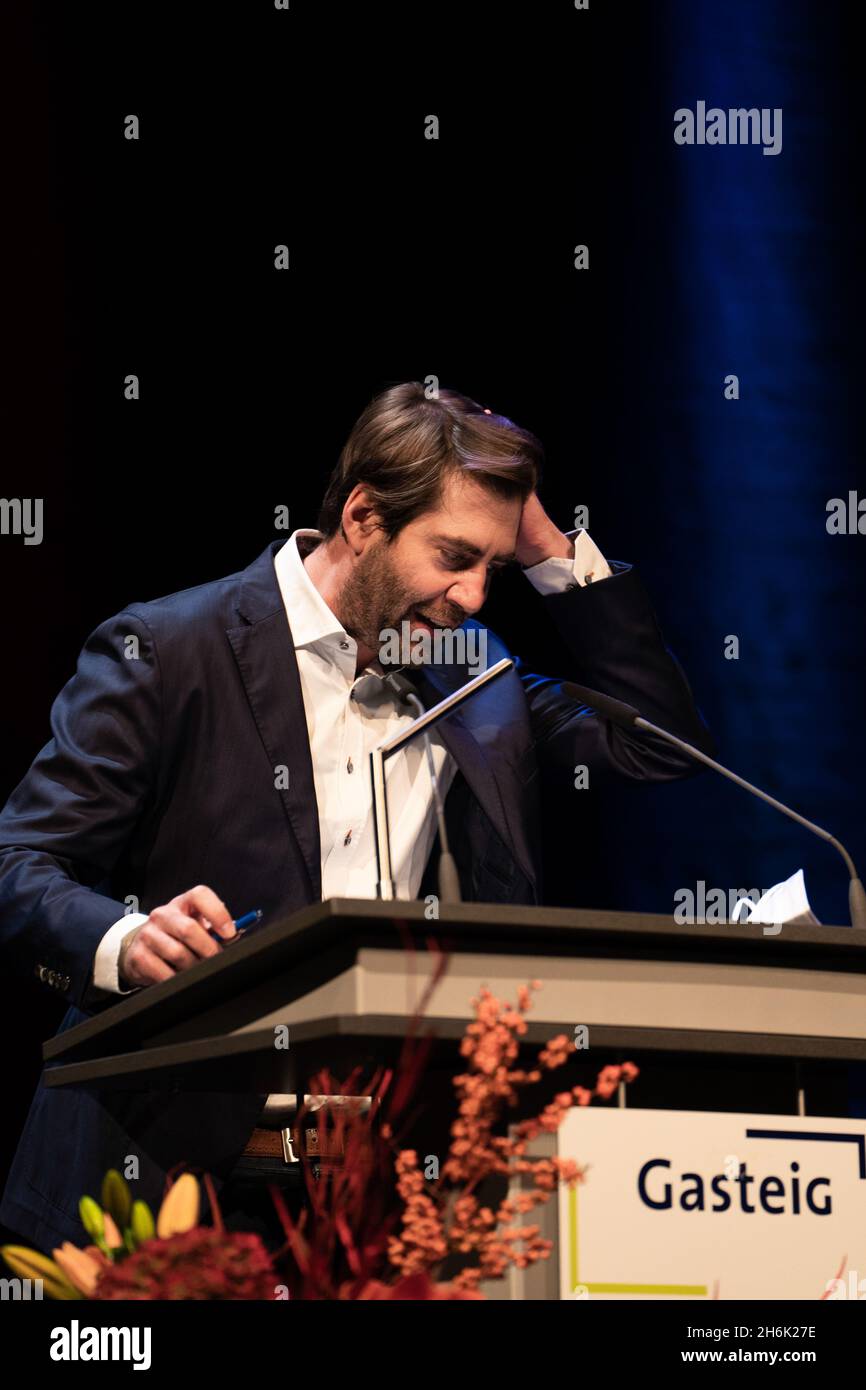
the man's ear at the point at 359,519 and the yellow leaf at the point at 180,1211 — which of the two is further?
the man's ear at the point at 359,519

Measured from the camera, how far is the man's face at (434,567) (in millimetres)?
2789

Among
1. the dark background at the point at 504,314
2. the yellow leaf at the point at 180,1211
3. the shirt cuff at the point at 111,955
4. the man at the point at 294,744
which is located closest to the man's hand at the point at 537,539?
the man at the point at 294,744


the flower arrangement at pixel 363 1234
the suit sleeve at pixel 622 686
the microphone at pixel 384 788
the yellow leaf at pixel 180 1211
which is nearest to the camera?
the flower arrangement at pixel 363 1234

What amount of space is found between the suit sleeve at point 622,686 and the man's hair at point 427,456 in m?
0.24

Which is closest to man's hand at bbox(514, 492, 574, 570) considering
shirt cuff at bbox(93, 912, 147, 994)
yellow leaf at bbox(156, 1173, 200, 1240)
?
shirt cuff at bbox(93, 912, 147, 994)

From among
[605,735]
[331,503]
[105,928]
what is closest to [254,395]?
[331,503]

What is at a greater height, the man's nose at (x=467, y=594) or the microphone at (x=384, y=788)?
the man's nose at (x=467, y=594)

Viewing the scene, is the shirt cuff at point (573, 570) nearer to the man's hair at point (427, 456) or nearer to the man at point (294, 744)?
the man at point (294, 744)

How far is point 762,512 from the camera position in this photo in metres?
3.61

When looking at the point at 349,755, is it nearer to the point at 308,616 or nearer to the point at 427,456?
the point at 308,616

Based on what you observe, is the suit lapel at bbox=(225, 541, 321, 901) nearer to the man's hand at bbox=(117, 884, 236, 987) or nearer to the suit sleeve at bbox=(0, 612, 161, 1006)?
the suit sleeve at bbox=(0, 612, 161, 1006)

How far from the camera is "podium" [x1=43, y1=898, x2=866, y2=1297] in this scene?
1560 millimetres

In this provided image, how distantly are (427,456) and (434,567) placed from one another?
0.19 metres
